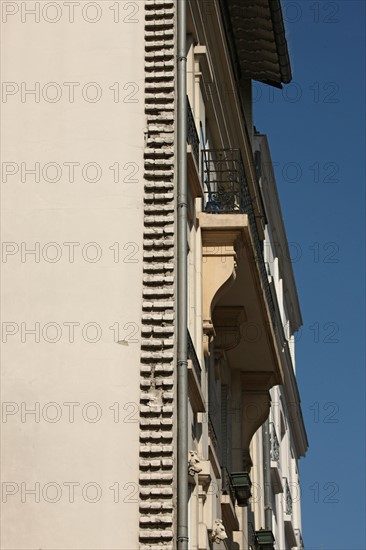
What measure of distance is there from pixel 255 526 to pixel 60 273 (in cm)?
1636

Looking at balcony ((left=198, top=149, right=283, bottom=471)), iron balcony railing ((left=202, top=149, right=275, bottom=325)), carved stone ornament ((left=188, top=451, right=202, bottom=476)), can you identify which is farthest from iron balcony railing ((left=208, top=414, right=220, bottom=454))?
carved stone ornament ((left=188, top=451, right=202, bottom=476))

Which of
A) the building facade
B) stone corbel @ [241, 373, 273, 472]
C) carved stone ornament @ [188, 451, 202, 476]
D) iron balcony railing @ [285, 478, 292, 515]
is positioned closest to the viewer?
the building facade

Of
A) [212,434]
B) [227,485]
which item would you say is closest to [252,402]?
[227,485]

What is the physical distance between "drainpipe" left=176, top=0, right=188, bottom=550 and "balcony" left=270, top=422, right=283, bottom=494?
21988 millimetres

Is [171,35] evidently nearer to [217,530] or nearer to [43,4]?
[43,4]

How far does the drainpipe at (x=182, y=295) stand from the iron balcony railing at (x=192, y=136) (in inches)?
56.4

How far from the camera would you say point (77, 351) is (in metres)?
17.3

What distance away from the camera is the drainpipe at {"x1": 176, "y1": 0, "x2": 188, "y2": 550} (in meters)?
16.7

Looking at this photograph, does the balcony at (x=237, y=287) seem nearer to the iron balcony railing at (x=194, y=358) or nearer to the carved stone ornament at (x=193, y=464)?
the iron balcony railing at (x=194, y=358)

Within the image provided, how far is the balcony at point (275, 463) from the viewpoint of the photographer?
40.1 metres

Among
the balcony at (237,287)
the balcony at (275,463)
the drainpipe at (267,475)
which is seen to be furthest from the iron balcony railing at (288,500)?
the balcony at (237,287)

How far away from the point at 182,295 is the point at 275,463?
2331cm

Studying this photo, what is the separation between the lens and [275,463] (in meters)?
40.3

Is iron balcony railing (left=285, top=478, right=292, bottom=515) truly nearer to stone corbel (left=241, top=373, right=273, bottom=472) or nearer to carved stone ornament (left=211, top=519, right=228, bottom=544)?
stone corbel (left=241, top=373, right=273, bottom=472)
